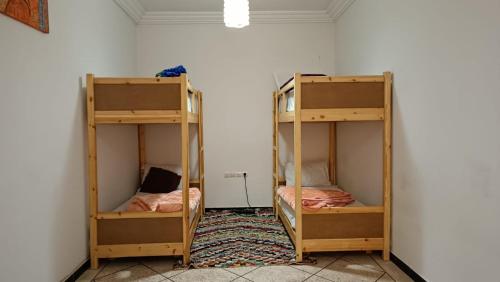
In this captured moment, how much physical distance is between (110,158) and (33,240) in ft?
4.07

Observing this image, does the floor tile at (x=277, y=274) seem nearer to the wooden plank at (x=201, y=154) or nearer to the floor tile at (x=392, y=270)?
the floor tile at (x=392, y=270)

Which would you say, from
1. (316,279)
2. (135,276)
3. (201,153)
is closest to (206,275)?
(135,276)

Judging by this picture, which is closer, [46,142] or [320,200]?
[46,142]

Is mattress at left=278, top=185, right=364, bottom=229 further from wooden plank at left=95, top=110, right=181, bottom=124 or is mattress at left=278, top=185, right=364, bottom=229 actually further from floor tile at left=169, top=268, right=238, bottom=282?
wooden plank at left=95, top=110, right=181, bottom=124

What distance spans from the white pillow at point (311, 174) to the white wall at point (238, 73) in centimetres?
37

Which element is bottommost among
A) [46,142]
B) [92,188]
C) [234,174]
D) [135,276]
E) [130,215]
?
[135,276]

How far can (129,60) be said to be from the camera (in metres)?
3.68

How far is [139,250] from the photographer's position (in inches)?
96.6

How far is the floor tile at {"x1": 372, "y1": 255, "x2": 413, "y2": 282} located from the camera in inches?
87.4

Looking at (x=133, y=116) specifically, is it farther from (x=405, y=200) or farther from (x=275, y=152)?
(x=405, y=200)

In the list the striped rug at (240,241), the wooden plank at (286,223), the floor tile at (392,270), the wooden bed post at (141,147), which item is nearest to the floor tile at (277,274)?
the striped rug at (240,241)

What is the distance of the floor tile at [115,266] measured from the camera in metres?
2.38

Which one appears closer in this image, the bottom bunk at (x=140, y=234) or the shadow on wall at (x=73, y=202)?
the shadow on wall at (x=73, y=202)

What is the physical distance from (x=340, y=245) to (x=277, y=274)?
57 cm
